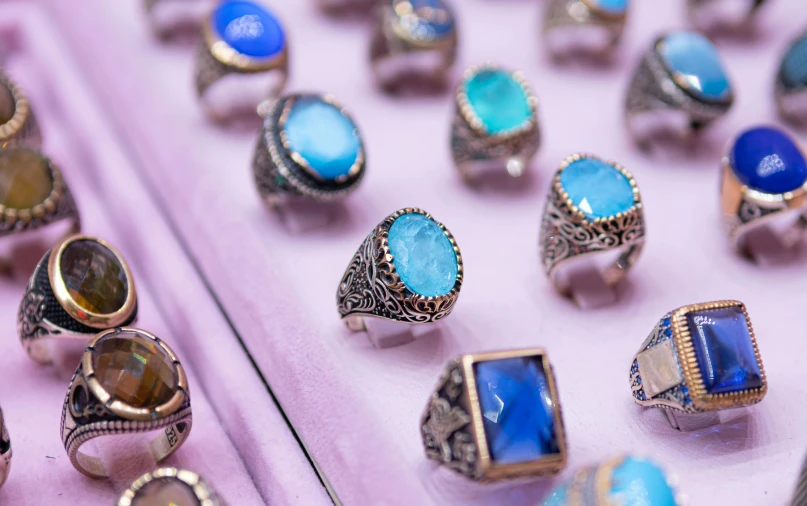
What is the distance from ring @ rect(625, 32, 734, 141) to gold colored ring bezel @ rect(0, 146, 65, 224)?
3.43 feet

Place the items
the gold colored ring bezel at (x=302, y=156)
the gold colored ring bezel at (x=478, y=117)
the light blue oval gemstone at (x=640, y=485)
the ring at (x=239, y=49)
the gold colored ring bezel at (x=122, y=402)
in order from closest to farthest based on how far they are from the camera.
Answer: the light blue oval gemstone at (x=640, y=485)
the gold colored ring bezel at (x=122, y=402)
the gold colored ring bezel at (x=302, y=156)
the gold colored ring bezel at (x=478, y=117)
the ring at (x=239, y=49)

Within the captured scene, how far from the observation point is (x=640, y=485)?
943 millimetres

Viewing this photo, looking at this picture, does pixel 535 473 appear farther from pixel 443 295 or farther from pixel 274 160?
pixel 274 160

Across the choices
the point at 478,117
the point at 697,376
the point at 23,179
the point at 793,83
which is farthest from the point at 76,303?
the point at 793,83

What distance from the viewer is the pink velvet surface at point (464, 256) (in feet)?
3.85

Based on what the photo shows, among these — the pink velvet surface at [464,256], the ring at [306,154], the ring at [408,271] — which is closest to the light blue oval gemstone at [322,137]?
the ring at [306,154]

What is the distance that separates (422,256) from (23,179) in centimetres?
66

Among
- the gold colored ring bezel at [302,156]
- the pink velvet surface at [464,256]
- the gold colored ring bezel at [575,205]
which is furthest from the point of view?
the gold colored ring bezel at [302,156]

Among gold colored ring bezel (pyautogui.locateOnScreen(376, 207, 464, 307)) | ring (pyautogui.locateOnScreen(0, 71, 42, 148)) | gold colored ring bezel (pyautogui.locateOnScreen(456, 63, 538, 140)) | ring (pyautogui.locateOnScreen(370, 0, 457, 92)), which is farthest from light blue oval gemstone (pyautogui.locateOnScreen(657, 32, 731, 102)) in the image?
ring (pyautogui.locateOnScreen(0, 71, 42, 148))

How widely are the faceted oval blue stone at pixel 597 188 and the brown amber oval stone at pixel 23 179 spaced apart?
0.83 meters

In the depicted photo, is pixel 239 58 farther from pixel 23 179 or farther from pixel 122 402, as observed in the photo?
pixel 122 402

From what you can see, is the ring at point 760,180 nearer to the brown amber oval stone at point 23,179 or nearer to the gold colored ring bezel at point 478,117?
the gold colored ring bezel at point 478,117

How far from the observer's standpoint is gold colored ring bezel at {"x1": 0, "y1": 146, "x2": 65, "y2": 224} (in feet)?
4.40

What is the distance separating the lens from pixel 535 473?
1.03m
